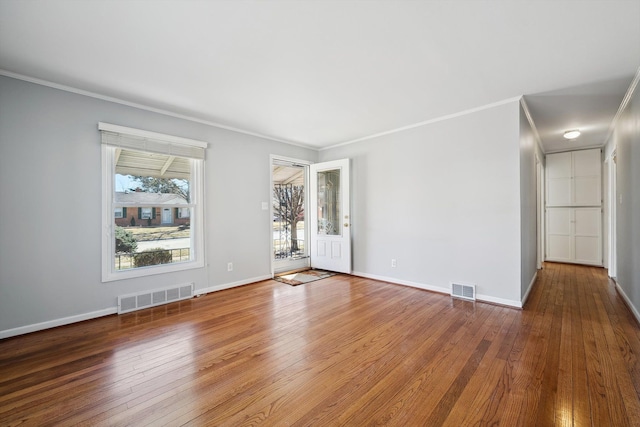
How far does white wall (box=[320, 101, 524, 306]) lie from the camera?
11.1 ft

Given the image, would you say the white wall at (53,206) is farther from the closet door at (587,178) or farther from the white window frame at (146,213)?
the closet door at (587,178)

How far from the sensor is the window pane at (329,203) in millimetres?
5281

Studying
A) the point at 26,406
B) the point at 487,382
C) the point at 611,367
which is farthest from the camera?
the point at 611,367

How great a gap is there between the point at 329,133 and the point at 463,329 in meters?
3.44

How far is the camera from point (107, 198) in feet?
10.4

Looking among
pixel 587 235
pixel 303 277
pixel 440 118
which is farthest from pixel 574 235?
pixel 303 277

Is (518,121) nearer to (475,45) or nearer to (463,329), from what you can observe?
(475,45)

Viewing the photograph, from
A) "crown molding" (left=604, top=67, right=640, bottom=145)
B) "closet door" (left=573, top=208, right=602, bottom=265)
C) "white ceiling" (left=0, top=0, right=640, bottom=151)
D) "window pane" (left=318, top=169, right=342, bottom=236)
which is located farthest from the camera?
"closet door" (left=573, top=208, right=602, bottom=265)

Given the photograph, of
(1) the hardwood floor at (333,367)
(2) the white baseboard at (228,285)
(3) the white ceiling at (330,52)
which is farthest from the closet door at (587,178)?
(2) the white baseboard at (228,285)

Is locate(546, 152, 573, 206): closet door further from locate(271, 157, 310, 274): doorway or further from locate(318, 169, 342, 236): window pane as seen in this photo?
locate(271, 157, 310, 274): doorway

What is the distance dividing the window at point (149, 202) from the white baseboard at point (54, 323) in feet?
1.25

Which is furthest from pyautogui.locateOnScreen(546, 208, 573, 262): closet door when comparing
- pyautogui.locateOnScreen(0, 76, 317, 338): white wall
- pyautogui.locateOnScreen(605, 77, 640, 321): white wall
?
pyautogui.locateOnScreen(0, 76, 317, 338): white wall

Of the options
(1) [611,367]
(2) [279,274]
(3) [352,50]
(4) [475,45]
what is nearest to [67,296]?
(2) [279,274]

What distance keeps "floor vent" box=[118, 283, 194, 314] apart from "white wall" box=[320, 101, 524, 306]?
284 centimetres
